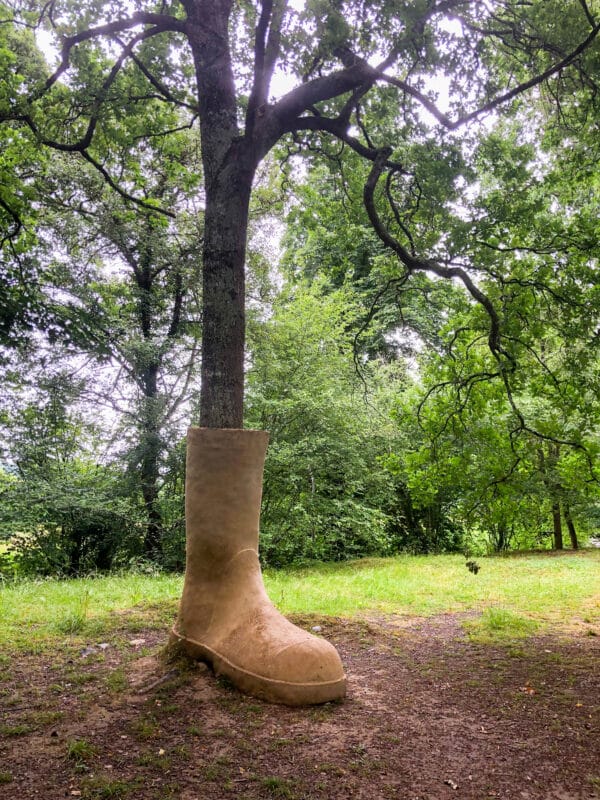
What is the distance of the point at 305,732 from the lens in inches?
119

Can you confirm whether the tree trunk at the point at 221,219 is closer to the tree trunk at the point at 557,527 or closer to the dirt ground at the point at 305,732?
the dirt ground at the point at 305,732

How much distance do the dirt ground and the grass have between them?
2.90 ft

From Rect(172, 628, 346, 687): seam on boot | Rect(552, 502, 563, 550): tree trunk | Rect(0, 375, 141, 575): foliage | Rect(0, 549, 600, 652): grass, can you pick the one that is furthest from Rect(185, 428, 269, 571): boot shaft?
Rect(552, 502, 563, 550): tree trunk

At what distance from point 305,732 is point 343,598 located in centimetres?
398

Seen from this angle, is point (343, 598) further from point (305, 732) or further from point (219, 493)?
point (305, 732)

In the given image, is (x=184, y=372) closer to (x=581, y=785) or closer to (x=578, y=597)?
(x=578, y=597)

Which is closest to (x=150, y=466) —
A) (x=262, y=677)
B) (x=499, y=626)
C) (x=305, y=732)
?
(x=499, y=626)

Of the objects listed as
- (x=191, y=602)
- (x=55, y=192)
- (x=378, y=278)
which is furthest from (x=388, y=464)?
(x=378, y=278)

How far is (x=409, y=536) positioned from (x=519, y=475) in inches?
400

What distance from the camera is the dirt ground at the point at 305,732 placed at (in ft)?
8.25

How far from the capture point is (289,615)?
560 centimetres

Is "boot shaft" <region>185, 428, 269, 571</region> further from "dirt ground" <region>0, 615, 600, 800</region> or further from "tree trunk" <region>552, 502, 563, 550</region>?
"tree trunk" <region>552, 502, 563, 550</region>

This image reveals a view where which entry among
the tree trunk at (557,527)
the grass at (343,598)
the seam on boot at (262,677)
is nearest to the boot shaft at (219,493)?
the seam on boot at (262,677)

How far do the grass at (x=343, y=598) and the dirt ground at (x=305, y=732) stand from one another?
34.8 inches
